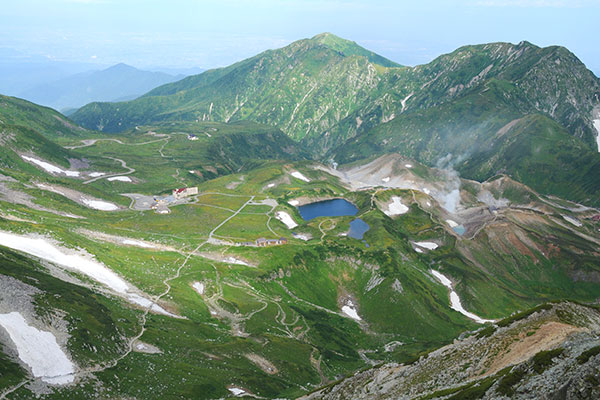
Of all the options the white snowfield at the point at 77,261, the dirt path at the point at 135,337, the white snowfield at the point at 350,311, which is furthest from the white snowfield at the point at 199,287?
the white snowfield at the point at 350,311

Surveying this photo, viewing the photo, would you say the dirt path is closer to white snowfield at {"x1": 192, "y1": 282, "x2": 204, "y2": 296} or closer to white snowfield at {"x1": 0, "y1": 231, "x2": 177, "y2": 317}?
white snowfield at {"x1": 0, "y1": 231, "x2": 177, "y2": 317}

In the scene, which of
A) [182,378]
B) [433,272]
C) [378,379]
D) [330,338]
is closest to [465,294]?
[433,272]

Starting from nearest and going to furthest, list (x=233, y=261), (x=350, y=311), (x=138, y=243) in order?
(x=138, y=243) → (x=233, y=261) → (x=350, y=311)

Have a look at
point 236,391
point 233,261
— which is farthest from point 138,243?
point 236,391

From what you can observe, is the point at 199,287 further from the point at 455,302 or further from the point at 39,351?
the point at 455,302

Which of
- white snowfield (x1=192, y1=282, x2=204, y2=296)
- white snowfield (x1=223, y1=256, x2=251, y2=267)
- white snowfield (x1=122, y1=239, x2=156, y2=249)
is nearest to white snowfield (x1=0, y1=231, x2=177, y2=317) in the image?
white snowfield (x1=192, y1=282, x2=204, y2=296)

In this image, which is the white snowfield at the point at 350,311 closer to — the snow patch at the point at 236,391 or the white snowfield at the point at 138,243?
the white snowfield at the point at 138,243
